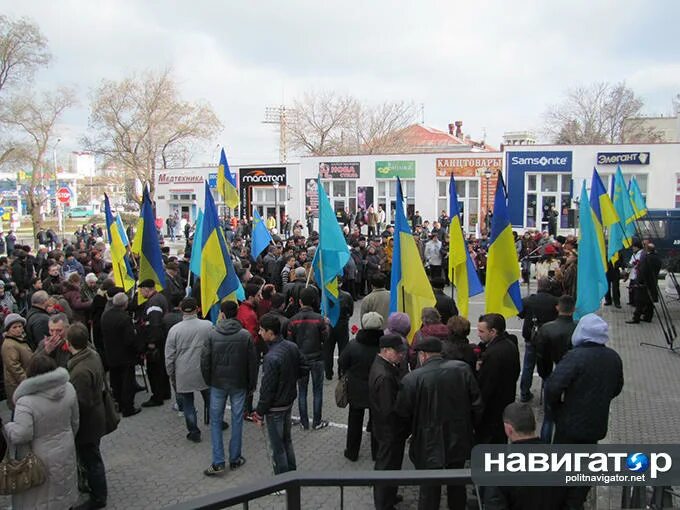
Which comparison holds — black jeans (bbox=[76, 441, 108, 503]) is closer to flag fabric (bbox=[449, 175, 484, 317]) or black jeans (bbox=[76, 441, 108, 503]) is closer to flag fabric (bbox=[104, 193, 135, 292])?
flag fabric (bbox=[449, 175, 484, 317])

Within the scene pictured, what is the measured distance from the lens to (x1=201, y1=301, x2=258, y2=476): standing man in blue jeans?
6484 millimetres

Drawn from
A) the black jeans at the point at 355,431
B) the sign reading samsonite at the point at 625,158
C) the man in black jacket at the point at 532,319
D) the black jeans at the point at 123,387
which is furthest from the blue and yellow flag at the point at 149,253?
the sign reading samsonite at the point at 625,158

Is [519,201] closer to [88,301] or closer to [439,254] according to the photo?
[439,254]

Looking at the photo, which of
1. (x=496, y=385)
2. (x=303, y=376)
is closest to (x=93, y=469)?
(x=303, y=376)

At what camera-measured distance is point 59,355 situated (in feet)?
22.1

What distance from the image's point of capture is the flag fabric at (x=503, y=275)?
298 inches

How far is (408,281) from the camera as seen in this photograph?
7.45 meters

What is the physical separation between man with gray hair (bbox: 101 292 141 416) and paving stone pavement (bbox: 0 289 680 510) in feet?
1.05

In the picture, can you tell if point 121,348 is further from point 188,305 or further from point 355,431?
point 355,431

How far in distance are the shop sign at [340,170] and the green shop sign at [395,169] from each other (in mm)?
1246

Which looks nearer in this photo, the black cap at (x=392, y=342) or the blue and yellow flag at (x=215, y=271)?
the black cap at (x=392, y=342)

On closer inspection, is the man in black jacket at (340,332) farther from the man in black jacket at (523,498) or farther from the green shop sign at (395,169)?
the green shop sign at (395,169)

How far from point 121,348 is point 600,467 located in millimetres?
6397

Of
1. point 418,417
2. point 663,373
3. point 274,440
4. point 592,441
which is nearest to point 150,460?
point 274,440
